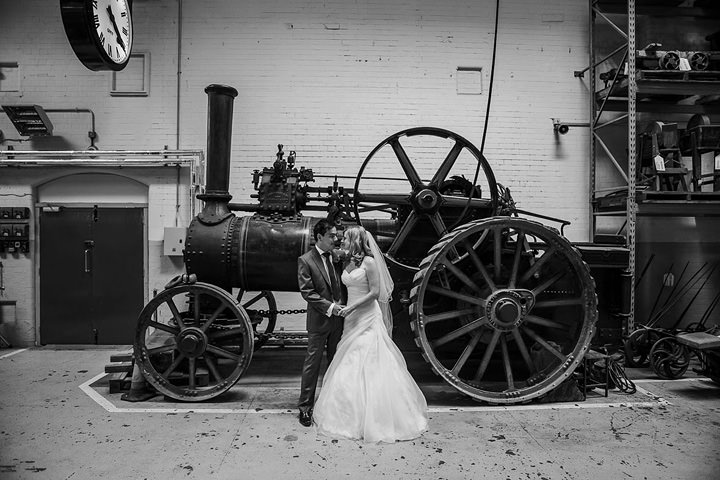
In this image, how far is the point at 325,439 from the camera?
349 cm

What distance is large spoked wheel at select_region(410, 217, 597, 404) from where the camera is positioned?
4086 mm

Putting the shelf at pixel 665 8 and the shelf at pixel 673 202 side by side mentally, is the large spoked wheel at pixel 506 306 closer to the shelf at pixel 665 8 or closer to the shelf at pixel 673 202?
the shelf at pixel 673 202

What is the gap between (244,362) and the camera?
4.15 meters

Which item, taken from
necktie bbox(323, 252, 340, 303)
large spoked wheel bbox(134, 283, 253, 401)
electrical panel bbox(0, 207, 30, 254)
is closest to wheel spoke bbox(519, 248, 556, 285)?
necktie bbox(323, 252, 340, 303)

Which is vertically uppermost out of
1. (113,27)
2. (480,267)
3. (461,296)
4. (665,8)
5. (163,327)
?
(665,8)

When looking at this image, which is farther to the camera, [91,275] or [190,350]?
[91,275]

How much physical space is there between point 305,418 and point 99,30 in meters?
4.37

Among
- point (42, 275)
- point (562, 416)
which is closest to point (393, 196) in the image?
point (562, 416)

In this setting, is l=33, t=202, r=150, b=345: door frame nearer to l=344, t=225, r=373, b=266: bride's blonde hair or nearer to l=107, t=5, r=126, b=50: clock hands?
l=107, t=5, r=126, b=50: clock hands

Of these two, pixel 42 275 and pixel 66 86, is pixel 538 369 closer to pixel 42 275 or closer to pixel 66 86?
pixel 42 275

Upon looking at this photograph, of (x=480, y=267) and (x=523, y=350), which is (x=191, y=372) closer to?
(x=480, y=267)

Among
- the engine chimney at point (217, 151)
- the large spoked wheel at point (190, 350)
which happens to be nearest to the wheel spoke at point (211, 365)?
the large spoked wheel at point (190, 350)

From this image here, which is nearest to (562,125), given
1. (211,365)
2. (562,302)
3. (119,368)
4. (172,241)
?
(562,302)

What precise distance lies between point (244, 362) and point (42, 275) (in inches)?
156
